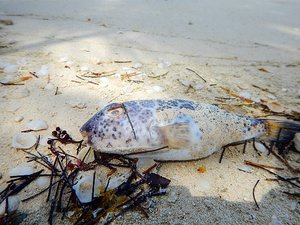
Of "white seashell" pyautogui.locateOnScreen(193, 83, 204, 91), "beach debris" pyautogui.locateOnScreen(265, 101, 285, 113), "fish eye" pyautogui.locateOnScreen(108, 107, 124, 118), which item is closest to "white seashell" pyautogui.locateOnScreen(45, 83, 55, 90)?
"fish eye" pyautogui.locateOnScreen(108, 107, 124, 118)

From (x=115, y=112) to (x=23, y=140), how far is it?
90 cm

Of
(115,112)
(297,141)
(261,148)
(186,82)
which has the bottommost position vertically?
(261,148)

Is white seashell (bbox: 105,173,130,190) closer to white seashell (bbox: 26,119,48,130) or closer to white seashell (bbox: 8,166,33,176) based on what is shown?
white seashell (bbox: 8,166,33,176)

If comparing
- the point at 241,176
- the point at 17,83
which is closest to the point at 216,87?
the point at 241,176

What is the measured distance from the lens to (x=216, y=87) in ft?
10.2

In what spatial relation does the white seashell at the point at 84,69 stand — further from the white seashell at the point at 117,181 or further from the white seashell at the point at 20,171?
the white seashell at the point at 117,181

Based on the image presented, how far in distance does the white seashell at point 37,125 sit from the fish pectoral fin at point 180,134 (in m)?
1.23

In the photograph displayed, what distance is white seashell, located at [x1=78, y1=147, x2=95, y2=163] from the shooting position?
1880 millimetres

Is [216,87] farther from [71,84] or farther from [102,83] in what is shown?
[71,84]

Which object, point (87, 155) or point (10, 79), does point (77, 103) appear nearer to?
point (87, 155)

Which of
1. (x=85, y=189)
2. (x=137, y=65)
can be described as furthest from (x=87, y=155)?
(x=137, y=65)

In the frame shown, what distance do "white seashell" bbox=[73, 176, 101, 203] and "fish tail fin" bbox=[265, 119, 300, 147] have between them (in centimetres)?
159

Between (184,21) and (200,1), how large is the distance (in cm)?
310

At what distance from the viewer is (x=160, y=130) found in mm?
1786
